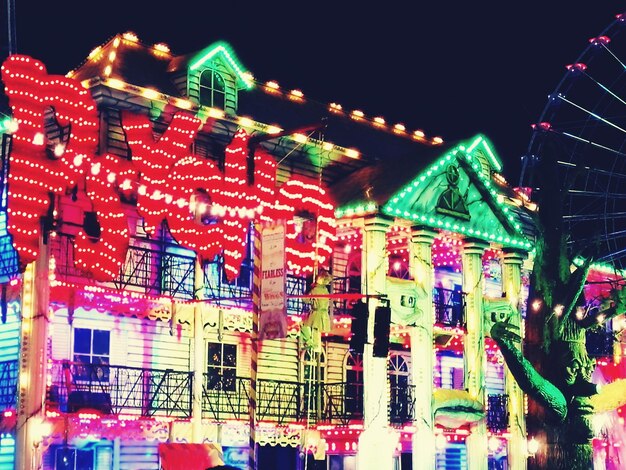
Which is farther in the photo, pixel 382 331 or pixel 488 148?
pixel 488 148

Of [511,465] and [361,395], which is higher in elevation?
[361,395]

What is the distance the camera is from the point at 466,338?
3675 centimetres

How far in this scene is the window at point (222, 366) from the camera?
33.2 m

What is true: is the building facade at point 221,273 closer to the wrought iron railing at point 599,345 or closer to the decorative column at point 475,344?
the decorative column at point 475,344

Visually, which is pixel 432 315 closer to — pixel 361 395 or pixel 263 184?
pixel 361 395

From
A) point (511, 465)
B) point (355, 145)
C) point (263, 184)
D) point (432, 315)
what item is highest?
point (355, 145)

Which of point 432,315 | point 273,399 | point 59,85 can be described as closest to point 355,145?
point 432,315

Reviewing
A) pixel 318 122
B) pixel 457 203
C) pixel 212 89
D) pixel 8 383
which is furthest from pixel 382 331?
pixel 212 89

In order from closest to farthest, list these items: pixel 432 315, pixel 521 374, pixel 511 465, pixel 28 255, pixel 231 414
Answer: pixel 28 255
pixel 521 374
pixel 231 414
pixel 432 315
pixel 511 465

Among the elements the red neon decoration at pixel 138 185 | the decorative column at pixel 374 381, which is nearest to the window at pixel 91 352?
the red neon decoration at pixel 138 185

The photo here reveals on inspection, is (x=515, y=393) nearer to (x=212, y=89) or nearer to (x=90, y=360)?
(x=212, y=89)

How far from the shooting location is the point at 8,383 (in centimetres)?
2795

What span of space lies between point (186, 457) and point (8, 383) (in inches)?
210

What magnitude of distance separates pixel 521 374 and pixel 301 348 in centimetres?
803
